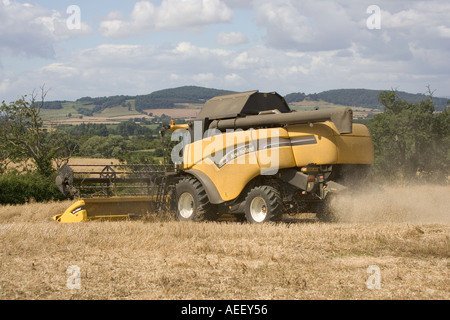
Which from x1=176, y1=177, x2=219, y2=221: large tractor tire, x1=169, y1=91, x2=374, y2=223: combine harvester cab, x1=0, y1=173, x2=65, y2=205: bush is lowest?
x1=0, y1=173, x2=65, y2=205: bush

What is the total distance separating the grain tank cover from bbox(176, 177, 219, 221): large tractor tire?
1705mm

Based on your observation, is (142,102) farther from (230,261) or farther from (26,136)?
(230,261)

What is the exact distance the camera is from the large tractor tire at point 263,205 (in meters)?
11.5

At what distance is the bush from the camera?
2697 centimetres

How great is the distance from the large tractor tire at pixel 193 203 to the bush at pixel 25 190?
48.9ft

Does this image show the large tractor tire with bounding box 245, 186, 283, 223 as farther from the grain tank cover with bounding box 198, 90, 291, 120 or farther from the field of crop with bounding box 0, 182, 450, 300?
the grain tank cover with bounding box 198, 90, 291, 120

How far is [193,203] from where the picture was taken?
13336mm

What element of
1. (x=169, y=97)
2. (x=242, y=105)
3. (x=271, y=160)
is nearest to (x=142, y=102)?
(x=169, y=97)

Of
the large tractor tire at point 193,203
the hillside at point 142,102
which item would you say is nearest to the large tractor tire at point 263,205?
the large tractor tire at point 193,203

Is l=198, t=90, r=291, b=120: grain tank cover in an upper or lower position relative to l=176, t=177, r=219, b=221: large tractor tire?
upper

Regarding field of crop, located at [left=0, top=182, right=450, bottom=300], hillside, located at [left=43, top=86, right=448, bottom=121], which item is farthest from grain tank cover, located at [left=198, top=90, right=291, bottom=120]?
hillside, located at [left=43, top=86, right=448, bottom=121]

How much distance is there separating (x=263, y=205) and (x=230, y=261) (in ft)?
14.2

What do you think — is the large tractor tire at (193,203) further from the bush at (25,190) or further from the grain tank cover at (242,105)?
the bush at (25,190)
